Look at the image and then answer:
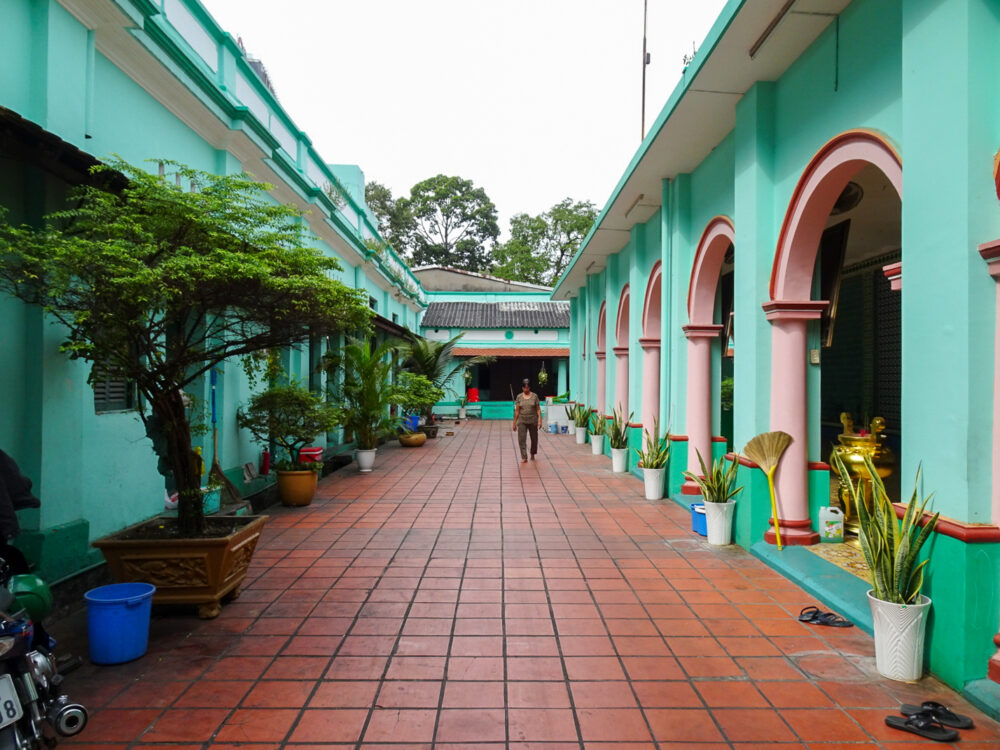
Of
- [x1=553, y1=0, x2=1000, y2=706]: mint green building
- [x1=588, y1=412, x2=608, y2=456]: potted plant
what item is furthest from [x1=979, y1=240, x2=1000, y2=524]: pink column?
[x1=588, y1=412, x2=608, y2=456]: potted plant

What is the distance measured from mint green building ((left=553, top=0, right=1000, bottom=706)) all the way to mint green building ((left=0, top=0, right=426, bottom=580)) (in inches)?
184

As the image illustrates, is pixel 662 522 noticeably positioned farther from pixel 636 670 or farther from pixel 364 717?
pixel 364 717

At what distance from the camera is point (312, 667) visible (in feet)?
12.0

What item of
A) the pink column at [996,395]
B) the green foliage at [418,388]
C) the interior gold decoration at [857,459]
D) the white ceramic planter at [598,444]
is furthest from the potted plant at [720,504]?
the green foliage at [418,388]

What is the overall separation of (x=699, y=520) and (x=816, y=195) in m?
3.25

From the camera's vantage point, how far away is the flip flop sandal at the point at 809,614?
14.2 ft

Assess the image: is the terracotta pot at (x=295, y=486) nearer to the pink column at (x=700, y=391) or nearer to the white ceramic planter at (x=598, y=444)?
the pink column at (x=700, y=391)

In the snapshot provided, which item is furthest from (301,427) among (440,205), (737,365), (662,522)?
(440,205)

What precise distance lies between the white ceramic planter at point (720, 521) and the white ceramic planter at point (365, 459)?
6293mm

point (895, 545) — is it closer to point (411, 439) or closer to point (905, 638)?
point (905, 638)

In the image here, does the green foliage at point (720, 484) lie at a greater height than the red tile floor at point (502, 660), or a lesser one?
greater

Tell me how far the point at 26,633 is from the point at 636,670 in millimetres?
2891

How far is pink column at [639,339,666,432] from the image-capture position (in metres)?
10.0

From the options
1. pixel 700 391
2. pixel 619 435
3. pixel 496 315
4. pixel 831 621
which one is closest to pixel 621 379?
pixel 619 435
